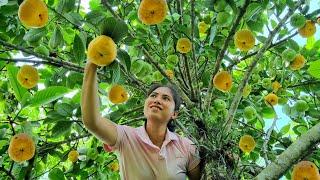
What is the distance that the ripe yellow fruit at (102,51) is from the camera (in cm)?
173

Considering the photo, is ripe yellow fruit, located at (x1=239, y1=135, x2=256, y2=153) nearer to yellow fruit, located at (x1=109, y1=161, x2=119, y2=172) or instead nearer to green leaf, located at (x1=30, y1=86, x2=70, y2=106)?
green leaf, located at (x1=30, y1=86, x2=70, y2=106)

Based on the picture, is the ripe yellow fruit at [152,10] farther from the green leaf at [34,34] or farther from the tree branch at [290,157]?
the tree branch at [290,157]

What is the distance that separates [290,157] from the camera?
4.97ft

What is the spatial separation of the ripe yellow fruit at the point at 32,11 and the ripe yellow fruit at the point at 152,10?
0.46m

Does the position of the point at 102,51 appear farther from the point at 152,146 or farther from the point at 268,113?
the point at 268,113

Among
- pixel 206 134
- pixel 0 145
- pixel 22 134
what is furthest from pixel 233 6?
pixel 0 145

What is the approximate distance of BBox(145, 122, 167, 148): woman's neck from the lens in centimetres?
236

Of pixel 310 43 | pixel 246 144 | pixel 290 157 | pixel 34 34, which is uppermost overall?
pixel 310 43

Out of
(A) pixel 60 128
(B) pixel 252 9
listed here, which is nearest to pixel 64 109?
(A) pixel 60 128

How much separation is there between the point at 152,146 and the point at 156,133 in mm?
119

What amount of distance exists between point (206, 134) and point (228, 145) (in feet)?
0.50

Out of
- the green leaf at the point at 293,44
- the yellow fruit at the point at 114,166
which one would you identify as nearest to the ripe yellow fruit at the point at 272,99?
the green leaf at the point at 293,44

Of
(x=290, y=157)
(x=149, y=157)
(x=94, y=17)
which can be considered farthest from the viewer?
(x=94, y=17)

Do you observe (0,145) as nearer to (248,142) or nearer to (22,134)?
(22,134)
